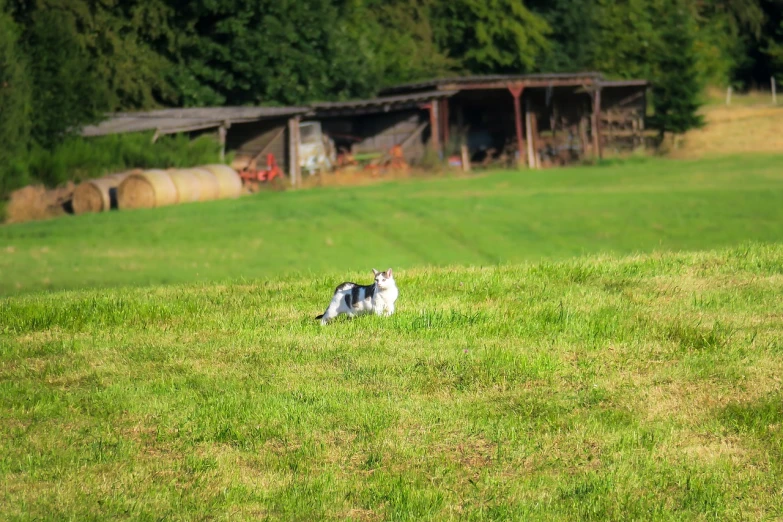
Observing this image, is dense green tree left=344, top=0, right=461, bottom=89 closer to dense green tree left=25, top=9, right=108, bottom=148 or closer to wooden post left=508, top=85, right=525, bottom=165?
wooden post left=508, top=85, right=525, bottom=165

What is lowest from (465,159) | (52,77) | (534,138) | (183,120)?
(465,159)

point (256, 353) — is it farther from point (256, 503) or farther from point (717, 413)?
point (717, 413)

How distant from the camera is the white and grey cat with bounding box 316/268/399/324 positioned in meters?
9.50

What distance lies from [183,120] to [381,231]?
635 inches

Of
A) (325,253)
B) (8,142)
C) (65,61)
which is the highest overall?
(65,61)

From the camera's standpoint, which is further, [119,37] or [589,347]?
[119,37]

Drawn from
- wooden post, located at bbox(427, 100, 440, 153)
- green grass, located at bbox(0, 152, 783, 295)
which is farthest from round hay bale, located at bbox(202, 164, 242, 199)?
wooden post, located at bbox(427, 100, 440, 153)

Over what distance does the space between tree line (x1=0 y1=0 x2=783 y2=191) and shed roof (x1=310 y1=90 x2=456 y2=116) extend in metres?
8.04

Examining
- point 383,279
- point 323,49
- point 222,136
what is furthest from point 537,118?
point 383,279

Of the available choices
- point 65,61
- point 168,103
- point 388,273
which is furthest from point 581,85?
point 388,273

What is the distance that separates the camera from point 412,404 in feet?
24.1

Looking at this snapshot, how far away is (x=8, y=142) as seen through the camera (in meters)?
32.2

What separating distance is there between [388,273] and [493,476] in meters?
3.41

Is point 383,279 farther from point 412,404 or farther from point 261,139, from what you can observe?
point 261,139
